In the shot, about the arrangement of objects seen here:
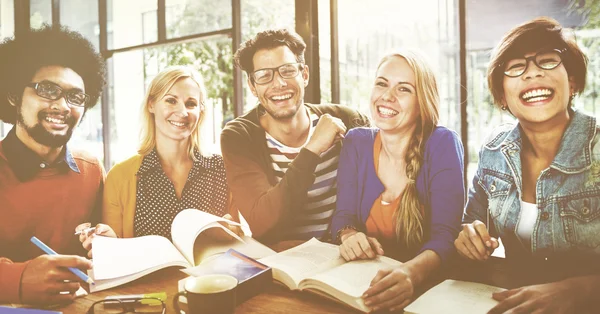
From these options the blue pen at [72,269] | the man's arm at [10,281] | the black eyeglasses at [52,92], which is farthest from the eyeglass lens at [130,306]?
the black eyeglasses at [52,92]

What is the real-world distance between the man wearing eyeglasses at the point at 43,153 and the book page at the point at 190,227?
0.91ft

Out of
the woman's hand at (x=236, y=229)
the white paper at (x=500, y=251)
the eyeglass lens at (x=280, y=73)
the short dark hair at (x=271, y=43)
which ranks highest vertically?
the short dark hair at (x=271, y=43)

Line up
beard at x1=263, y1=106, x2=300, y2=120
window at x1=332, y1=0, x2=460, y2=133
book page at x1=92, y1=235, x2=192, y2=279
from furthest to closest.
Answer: beard at x1=263, y1=106, x2=300, y2=120
window at x1=332, y1=0, x2=460, y2=133
book page at x1=92, y1=235, x2=192, y2=279

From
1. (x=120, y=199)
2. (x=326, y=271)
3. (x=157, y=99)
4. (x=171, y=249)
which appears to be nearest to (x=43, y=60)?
(x=157, y=99)

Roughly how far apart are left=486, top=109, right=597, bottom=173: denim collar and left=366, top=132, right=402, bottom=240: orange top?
449 millimetres

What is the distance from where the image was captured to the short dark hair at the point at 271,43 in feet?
5.24

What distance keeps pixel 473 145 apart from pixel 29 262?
135cm

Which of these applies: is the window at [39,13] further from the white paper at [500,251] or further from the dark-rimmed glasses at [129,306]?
the white paper at [500,251]

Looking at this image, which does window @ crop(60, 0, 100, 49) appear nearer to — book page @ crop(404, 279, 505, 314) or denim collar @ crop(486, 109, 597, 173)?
book page @ crop(404, 279, 505, 314)

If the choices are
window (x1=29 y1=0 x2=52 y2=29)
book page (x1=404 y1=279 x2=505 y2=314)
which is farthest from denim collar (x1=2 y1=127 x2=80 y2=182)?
book page (x1=404 y1=279 x2=505 y2=314)

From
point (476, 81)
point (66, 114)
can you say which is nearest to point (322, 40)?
point (476, 81)

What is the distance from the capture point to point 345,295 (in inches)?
40.9

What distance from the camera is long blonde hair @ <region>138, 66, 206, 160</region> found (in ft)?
5.16

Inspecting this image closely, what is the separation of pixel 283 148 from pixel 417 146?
476mm
